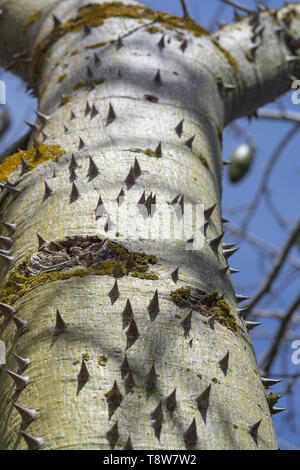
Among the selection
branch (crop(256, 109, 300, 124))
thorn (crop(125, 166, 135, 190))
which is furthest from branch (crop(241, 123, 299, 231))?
thorn (crop(125, 166, 135, 190))

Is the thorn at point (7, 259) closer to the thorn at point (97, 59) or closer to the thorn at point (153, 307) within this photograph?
the thorn at point (153, 307)

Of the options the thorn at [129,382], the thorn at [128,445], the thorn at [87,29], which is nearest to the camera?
the thorn at [128,445]

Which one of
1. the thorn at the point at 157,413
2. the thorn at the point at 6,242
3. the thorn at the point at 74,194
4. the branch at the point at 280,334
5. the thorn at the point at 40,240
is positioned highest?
the thorn at the point at 74,194

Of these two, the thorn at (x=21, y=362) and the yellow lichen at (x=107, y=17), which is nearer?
the thorn at (x=21, y=362)

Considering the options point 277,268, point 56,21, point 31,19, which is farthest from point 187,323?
point 277,268

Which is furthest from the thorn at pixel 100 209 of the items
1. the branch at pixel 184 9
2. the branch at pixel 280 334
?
the branch at pixel 280 334

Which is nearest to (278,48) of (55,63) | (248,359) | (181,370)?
(55,63)

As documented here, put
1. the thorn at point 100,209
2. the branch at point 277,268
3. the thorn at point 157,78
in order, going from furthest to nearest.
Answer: the branch at point 277,268
the thorn at point 157,78
the thorn at point 100,209

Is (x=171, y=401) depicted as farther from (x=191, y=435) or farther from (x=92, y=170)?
(x=92, y=170)
